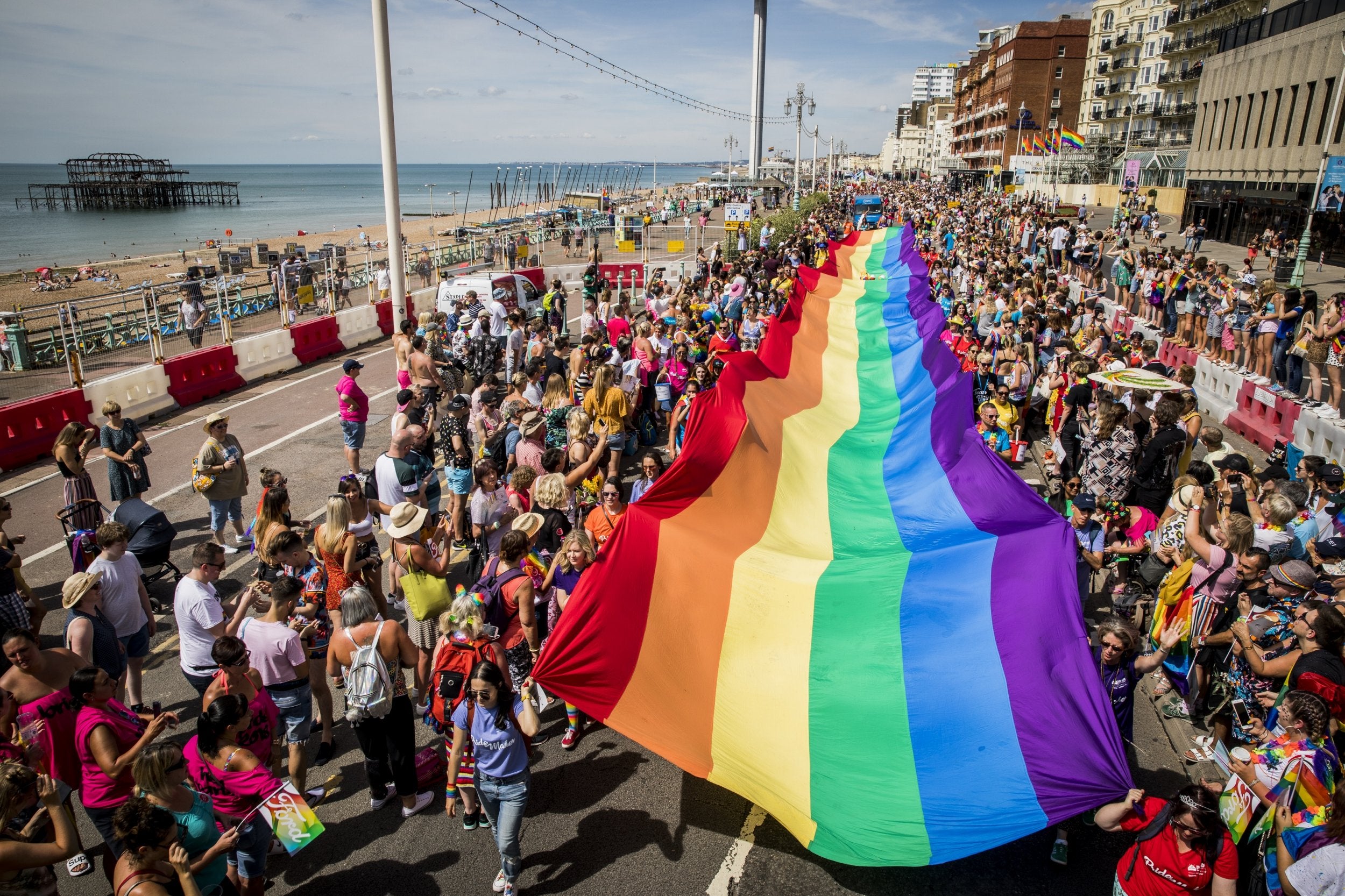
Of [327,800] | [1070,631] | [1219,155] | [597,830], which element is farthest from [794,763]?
[1219,155]

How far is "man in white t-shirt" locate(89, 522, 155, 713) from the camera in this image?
18.4 ft

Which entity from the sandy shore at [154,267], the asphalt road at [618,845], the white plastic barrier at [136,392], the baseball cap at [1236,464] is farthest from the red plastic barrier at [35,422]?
the baseball cap at [1236,464]

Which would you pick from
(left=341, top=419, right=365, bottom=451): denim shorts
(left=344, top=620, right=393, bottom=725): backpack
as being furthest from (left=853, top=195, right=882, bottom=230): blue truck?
(left=344, top=620, right=393, bottom=725): backpack

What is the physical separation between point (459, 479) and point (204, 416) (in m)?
8.94

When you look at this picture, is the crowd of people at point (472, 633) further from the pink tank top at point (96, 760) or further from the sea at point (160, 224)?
the sea at point (160, 224)

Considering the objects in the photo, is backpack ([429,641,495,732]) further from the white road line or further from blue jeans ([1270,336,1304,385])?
blue jeans ([1270,336,1304,385])

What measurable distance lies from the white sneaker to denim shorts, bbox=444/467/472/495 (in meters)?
3.44

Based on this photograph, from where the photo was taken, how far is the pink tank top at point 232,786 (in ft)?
13.4

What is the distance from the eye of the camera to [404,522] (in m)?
6.04

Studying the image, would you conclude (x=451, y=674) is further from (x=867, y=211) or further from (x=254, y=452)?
(x=867, y=211)

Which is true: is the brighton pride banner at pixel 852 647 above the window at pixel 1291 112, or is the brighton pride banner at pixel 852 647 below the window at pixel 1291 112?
below

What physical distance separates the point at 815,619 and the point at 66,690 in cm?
471

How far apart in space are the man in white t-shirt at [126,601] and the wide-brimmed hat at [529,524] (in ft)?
9.44

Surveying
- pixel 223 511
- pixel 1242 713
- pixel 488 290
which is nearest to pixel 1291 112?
pixel 488 290
